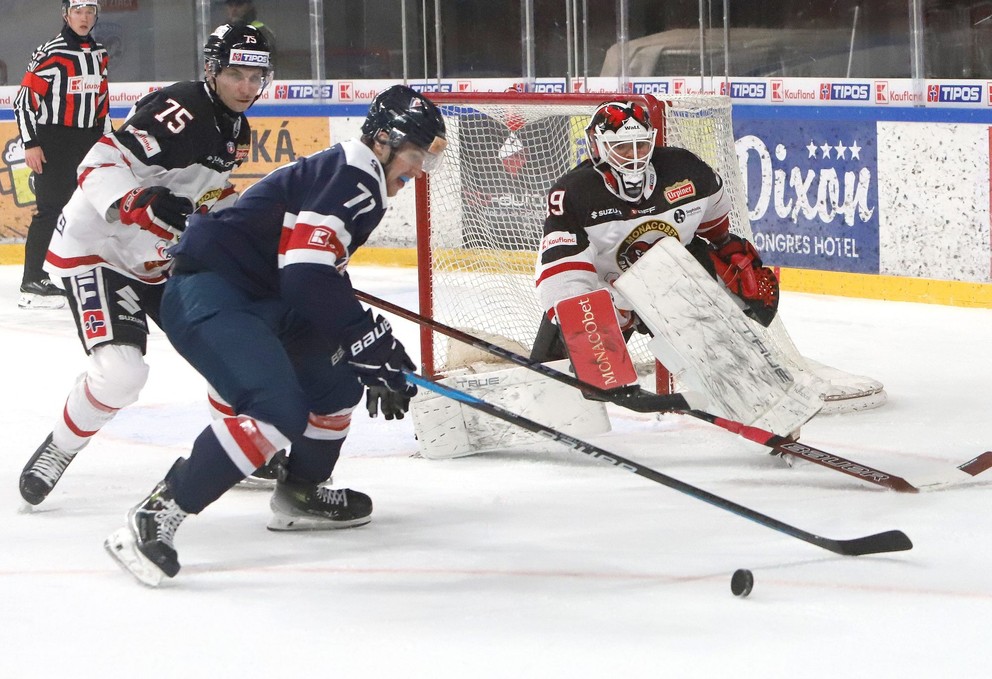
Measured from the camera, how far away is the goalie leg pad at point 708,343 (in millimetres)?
3311

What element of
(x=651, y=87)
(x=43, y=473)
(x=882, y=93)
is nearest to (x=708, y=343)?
(x=43, y=473)

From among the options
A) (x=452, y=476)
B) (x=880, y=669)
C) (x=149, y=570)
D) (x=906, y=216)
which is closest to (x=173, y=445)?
(x=452, y=476)

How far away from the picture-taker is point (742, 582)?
2428 millimetres

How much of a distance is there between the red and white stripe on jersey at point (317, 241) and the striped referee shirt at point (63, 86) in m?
3.72

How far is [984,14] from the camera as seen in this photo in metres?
5.89

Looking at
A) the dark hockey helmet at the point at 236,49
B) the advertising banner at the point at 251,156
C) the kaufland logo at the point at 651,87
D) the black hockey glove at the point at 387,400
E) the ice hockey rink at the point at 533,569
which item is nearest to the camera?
the ice hockey rink at the point at 533,569

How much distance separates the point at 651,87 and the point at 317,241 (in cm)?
474

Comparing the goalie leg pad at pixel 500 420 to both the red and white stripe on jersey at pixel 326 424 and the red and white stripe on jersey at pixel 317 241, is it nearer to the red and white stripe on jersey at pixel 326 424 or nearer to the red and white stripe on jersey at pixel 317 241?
the red and white stripe on jersey at pixel 326 424

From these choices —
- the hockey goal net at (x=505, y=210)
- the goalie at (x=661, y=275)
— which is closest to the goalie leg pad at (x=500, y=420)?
the goalie at (x=661, y=275)

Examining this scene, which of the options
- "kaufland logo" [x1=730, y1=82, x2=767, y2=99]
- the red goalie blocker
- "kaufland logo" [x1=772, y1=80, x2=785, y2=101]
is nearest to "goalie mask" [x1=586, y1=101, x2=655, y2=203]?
the red goalie blocker

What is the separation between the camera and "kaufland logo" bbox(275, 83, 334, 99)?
7.51 meters

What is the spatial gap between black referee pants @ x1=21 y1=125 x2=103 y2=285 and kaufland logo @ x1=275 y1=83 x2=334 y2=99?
172 centimetres

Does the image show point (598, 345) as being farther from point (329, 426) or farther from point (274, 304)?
point (274, 304)

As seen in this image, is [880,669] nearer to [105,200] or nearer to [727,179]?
[105,200]
